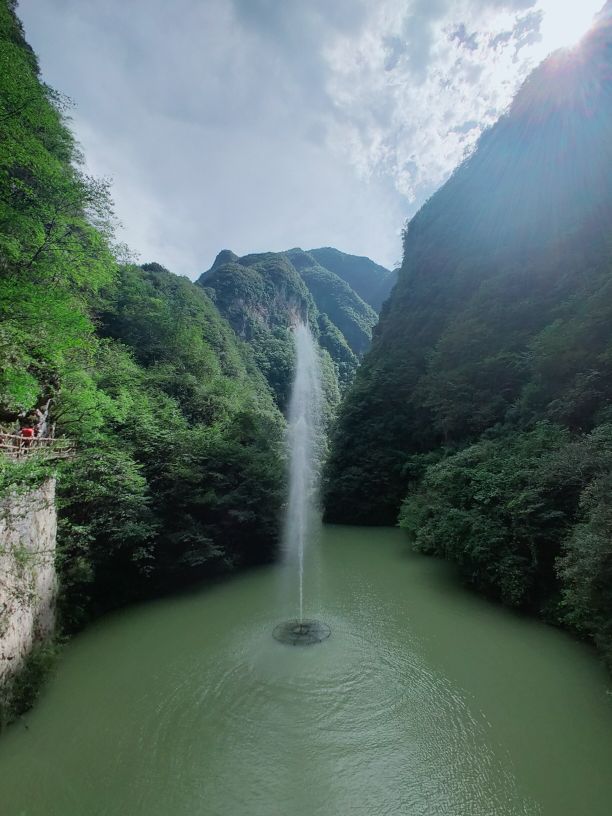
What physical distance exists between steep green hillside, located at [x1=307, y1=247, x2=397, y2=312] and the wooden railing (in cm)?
13511

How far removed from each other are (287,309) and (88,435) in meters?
82.7

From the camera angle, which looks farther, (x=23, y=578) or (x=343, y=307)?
(x=343, y=307)

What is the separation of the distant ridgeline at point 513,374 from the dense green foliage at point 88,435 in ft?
22.7

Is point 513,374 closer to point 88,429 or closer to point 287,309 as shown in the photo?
point 88,429

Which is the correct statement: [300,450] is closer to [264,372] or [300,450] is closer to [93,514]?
[264,372]

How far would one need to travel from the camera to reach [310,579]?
14.0 metres

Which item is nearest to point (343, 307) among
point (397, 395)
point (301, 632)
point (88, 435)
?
point (397, 395)

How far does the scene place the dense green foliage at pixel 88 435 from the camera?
30.8ft

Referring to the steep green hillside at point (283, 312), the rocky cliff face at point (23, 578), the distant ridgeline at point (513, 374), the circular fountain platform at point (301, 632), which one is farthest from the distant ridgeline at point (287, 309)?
the rocky cliff face at point (23, 578)

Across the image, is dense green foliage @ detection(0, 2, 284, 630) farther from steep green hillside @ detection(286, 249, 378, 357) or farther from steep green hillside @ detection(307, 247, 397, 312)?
steep green hillside @ detection(307, 247, 397, 312)

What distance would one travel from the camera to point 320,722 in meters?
6.49

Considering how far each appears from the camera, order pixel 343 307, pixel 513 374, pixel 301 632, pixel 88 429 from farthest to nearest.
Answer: pixel 343 307
pixel 513 374
pixel 88 429
pixel 301 632

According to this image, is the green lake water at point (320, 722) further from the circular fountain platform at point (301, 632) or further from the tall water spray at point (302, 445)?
the tall water spray at point (302, 445)

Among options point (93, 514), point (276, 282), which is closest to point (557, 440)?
point (93, 514)
